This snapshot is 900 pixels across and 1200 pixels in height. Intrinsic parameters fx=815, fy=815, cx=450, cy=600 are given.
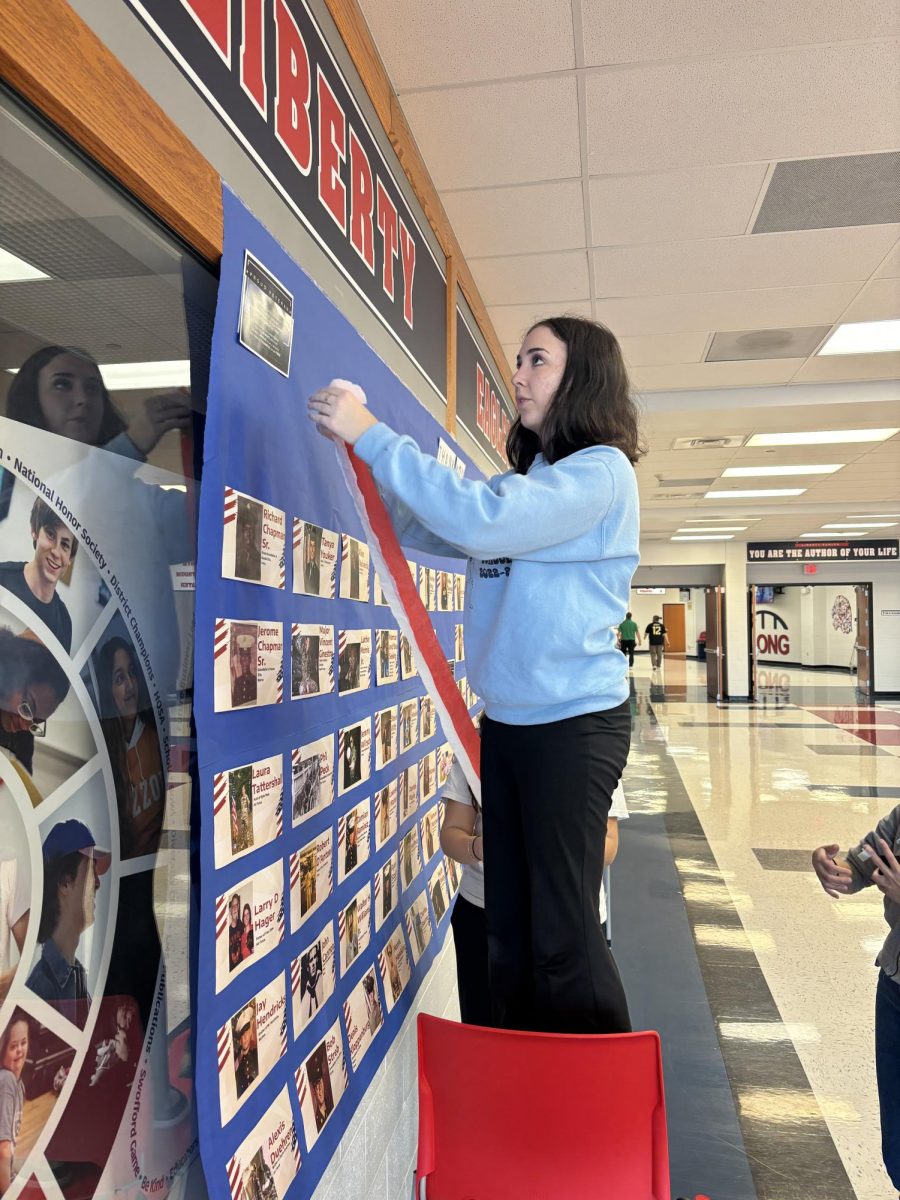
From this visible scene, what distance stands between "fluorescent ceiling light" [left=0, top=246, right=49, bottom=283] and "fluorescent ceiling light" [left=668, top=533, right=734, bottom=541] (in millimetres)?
15022

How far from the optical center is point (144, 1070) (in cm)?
95

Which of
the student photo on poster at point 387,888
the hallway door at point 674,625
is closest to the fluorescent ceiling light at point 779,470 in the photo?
the student photo on poster at point 387,888

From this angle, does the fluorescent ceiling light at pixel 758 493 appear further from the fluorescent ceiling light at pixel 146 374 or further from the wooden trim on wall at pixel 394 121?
the fluorescent ceiling light at pixel 146 374

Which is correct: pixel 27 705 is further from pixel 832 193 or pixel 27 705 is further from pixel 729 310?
pixel 729 310

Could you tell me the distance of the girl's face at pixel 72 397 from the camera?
819mm

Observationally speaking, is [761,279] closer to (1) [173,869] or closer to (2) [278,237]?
(2) [278,237]

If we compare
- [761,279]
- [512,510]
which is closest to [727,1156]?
[512,510]

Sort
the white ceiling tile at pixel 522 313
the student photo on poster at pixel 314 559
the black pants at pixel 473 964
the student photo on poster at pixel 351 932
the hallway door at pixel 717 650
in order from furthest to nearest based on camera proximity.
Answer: the hallway door at pixel 717 650, the white ceiling tile at pixel 522 313, the black pants at pixel 473 964, the student photo on poster at pixel 351 932, the student photo on poster at pixel 314 559

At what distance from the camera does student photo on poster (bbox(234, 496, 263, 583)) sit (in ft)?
3.47

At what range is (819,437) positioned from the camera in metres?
6.79

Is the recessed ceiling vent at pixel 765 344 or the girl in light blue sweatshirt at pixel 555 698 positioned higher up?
the recessed ceiling vent at pixel 765 344

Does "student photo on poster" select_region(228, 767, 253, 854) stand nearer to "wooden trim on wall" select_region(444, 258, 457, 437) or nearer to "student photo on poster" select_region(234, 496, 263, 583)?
"student photo on poster" select_region(234, 496, 263, 583)

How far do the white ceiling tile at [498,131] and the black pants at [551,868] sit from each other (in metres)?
1.97

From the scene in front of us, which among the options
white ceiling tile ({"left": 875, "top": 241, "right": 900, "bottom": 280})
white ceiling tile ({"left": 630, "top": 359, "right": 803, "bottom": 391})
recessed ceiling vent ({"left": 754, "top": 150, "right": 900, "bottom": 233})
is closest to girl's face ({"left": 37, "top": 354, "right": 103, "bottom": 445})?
recessed ceiling vent ({"left": 754, "top": 150, "right": 900, "bottom": 233})
